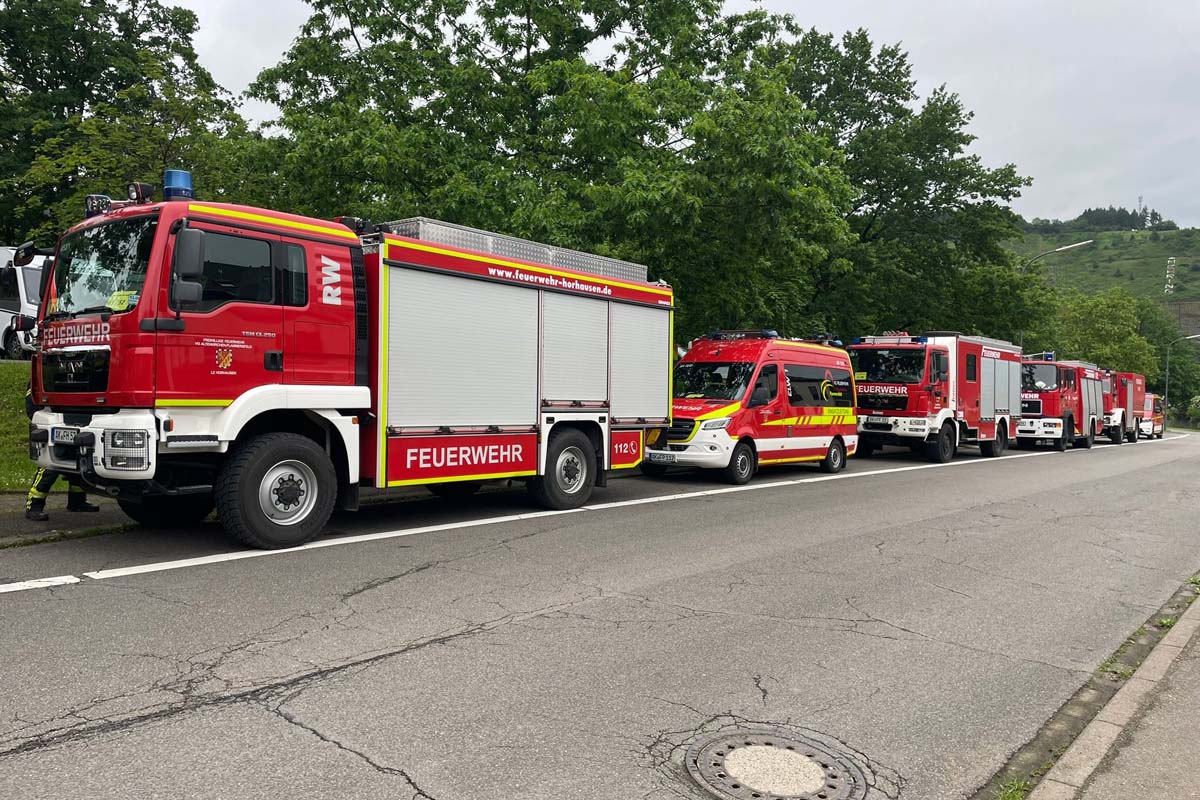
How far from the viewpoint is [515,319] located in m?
9.92

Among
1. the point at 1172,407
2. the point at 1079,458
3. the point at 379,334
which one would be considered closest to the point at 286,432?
the point at 379,334

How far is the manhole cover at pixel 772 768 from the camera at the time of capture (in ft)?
11.1

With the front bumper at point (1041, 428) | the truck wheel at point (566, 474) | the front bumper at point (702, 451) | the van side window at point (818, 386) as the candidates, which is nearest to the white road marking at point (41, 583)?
the truck wheel at point (566, 474)

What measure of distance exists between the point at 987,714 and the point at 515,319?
6726 millimetres

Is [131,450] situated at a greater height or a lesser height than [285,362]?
lesser

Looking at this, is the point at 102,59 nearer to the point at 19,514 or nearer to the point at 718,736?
the point at 19,514

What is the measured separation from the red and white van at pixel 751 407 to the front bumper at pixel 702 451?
16 mm

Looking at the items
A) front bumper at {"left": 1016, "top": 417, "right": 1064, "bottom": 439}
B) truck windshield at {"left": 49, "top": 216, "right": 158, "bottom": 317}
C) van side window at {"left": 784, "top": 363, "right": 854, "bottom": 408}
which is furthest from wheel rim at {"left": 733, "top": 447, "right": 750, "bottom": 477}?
front bumper at {"left": 1016, "top": 417, "right": 1064, "bottom": 439}

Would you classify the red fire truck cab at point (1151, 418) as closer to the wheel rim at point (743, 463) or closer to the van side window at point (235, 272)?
the wheel rim at point (743, 463)

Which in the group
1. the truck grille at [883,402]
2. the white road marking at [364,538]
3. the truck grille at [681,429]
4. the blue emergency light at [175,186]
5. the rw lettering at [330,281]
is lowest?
the white road marking at [364,538]

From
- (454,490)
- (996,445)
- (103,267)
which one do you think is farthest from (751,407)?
(996,445)

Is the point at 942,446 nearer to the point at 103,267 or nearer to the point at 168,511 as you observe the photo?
the point at 168,511

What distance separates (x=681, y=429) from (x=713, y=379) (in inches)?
54.7

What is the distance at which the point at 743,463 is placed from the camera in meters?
14.7
